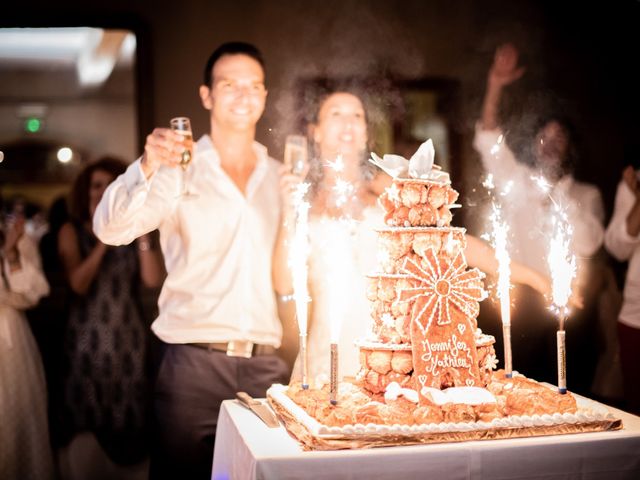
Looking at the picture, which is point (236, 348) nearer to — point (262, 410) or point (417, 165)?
point (262, 410)

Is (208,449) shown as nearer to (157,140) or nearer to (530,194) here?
(157,140)

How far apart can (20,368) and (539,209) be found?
9.31 feet

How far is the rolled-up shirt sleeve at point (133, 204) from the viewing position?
360 centimetres

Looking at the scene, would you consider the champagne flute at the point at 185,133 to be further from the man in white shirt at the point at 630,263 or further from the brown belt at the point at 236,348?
the man in white shirt at the point at 630,263

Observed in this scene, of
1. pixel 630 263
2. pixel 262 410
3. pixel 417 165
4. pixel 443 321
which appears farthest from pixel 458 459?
pixel 630 263

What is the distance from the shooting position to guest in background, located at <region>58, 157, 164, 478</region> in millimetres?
4086

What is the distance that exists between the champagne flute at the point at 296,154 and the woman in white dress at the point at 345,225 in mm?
55

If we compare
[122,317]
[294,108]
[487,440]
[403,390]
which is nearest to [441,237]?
[403,390]

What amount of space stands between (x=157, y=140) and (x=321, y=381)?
1311 millimetres

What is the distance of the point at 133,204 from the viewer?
11.9 ft

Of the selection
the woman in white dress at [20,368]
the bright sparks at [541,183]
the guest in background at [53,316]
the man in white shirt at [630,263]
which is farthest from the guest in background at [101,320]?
the man in white shirt at [630,263]

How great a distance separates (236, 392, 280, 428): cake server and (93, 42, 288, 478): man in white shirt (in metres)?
0.79

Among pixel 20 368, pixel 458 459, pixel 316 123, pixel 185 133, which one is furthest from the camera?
pixel 316 123

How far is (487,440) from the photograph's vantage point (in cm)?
246
